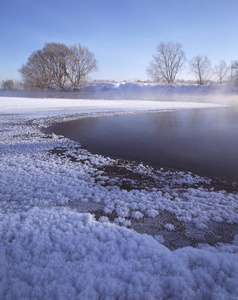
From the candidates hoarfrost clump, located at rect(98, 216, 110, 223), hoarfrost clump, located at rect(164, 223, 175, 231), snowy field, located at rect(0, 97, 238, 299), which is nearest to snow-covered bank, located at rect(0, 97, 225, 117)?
snowy field, located at rect(0, 97, 238, 299)

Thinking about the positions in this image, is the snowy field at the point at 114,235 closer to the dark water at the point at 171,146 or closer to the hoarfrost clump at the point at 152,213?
the hoarfrost clump at the point at 152,213

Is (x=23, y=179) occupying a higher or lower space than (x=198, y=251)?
higher

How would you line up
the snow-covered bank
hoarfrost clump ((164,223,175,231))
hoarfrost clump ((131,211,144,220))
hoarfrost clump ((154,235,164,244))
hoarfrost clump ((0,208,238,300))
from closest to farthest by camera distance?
hoarfrost clump ((0,208,238,300))
hoarfrost clump ((154,235,164,244))
hoarfrost clump ((164,223,175,231))
hoarfrost clump ((131,211,144,220))
the snow-covered bank

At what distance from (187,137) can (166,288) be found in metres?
5.80

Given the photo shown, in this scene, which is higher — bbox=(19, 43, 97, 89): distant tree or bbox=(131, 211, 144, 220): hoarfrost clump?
bbox=(19, 43, 97, 89): distant tree

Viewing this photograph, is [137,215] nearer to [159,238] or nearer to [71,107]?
[159,238]

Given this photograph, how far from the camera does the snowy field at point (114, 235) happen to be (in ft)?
4.35

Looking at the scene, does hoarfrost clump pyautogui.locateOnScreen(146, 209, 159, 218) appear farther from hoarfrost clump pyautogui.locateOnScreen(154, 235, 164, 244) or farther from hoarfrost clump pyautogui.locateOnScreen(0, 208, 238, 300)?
hoarfrost clump pyautogui.locateOnScreen(0, 208, 238, 300)

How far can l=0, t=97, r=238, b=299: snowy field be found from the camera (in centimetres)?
133

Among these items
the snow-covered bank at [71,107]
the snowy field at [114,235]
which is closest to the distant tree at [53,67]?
the snow-covered bank at [71,107]

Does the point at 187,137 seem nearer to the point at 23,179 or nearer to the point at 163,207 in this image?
the point at 163,207

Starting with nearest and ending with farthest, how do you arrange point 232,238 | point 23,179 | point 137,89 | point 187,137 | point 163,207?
point 232,238 < point 163,207 < point 23,179 < point 187,137 < point 137,89

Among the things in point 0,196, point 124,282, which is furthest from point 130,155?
point 124,282

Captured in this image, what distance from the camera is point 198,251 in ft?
5.42
